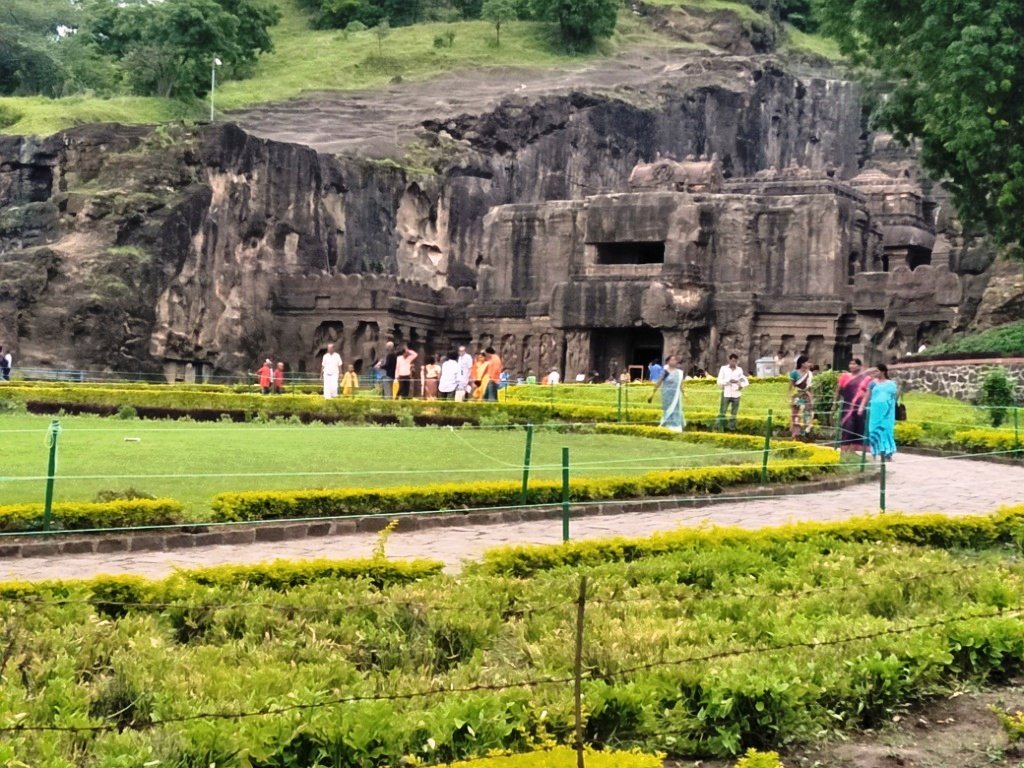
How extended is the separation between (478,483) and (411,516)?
3.87 feet

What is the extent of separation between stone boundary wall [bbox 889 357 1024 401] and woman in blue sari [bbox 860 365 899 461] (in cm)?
1213

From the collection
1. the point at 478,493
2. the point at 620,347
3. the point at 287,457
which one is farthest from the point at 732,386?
the point at 620,347

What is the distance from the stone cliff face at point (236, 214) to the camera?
40625 mm

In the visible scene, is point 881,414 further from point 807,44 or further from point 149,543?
point 807,44

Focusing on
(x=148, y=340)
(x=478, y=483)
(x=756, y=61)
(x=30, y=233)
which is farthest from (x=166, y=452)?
(x=756, y=61)

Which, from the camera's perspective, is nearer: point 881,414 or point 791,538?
point 791,538

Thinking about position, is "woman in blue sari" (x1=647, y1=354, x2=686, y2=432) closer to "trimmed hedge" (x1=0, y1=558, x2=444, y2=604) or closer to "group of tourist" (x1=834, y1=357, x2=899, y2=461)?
"group of tourist" (x1=834, y1=357, x2=899, y2=461)

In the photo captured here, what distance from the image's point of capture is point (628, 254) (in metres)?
45.9

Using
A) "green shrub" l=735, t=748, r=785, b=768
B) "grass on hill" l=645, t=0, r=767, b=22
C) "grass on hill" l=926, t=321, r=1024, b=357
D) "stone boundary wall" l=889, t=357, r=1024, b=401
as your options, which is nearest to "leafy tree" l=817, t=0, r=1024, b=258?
"grass on hill" l=926, t=321, r=1024, b=357

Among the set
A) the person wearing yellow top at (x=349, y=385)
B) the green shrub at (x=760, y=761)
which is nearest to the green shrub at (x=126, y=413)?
the person wearing yellow top at (x=349, y=385)

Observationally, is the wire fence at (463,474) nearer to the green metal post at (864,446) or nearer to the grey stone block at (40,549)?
the green metal post at (864,446)

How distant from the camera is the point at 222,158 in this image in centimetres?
4609

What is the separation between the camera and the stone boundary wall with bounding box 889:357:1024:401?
30234 mm

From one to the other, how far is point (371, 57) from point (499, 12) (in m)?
9.30
